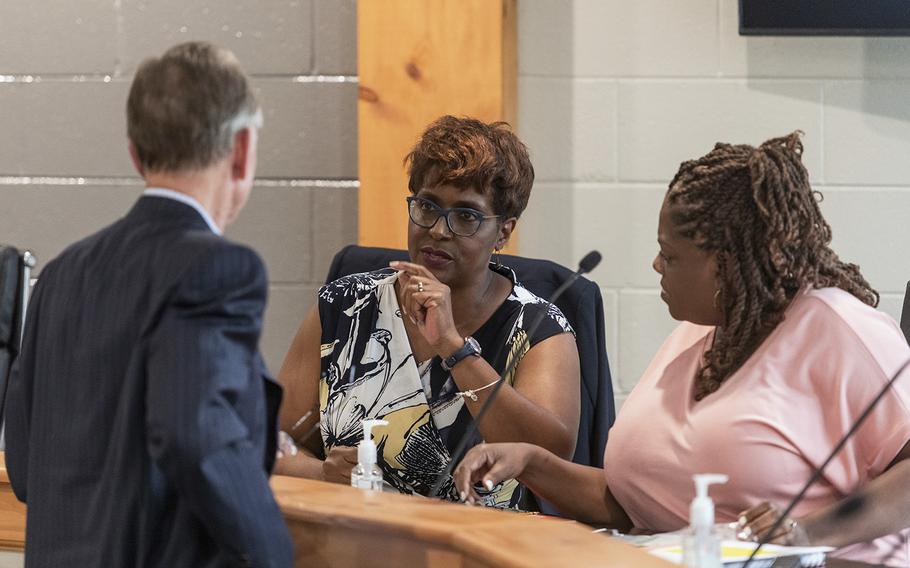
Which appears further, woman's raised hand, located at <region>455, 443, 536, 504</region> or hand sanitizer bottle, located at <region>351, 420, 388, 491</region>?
woman's raised hand, located at <region>455, 443, 536, 504</region>

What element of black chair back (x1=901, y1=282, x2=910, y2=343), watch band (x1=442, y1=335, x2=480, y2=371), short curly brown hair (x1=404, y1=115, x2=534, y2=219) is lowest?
watch band (x1=442, y1=335, x2=480, y2=371)

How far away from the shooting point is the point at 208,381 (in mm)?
1024

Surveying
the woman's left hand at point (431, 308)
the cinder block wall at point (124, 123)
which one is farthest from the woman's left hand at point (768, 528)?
the cinder block wall at point (124, 123)

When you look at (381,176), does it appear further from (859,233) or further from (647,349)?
(859,233)

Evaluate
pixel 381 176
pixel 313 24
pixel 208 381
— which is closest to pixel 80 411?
pixel 208 381

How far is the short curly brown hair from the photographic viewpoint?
6.99ft

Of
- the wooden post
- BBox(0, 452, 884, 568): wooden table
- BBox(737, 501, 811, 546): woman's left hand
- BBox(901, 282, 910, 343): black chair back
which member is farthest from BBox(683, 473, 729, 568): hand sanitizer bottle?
the wooden post

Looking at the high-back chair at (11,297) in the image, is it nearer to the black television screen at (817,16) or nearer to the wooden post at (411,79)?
the wooden post at (411,79)

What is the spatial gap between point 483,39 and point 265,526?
186 centimetres

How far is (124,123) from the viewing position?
2.96 meters

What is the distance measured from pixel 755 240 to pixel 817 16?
1.16 meters

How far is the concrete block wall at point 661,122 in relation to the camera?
9.17ft

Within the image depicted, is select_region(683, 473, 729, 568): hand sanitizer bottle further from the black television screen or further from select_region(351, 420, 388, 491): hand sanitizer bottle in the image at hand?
the black television screen

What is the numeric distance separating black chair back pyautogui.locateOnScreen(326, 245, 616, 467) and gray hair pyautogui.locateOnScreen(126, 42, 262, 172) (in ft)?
4.05
